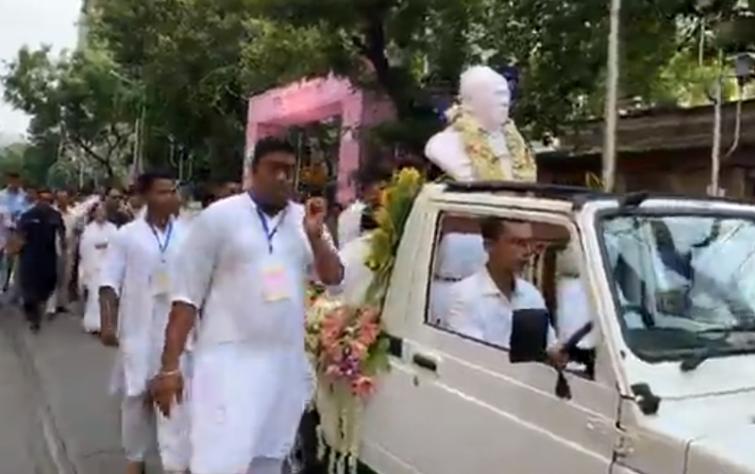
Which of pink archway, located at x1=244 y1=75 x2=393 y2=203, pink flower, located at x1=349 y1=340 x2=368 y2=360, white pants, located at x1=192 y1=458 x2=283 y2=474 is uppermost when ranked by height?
pink archway, located at x1=244 y1=75 x2=393 y2=203

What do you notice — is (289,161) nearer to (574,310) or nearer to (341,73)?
(574,310)

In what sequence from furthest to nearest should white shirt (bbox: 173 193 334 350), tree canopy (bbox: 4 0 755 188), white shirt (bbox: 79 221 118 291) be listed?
tree canopy (bbox: 4 0 755 188) → white shirt (bbox: 79 221 118 291) → white shirt (bbox: 173 193 334 350)

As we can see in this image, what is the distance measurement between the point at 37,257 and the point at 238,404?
11086 mm

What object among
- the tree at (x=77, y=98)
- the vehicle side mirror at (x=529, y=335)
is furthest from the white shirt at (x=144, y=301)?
the tree at (x=77, y=98)

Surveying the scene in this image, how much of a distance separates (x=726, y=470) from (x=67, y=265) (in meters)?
15.3

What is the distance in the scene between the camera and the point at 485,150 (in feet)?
20.2

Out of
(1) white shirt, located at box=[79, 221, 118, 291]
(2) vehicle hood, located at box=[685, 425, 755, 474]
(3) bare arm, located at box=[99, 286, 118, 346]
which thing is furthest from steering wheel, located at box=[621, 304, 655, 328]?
(1) white shirt, located at box=[79, 221, 118, 291]

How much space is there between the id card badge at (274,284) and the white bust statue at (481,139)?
1.35m

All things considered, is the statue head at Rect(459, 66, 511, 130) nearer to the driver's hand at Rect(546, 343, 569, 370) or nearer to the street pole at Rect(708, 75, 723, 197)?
the driver's hand at Rect(546, 343, 569, 370)

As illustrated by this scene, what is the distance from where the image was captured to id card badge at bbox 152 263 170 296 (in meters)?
6.61

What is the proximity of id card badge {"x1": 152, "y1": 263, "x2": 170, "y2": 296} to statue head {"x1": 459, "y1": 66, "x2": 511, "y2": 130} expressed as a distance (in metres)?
1.71

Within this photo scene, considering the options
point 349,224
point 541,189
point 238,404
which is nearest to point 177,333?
point 238,404

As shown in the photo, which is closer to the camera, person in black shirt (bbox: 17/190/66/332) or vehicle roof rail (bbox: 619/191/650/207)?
vehicle roof rail (bbox: 619/191/650/207)

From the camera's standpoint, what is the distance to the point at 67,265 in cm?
1769
